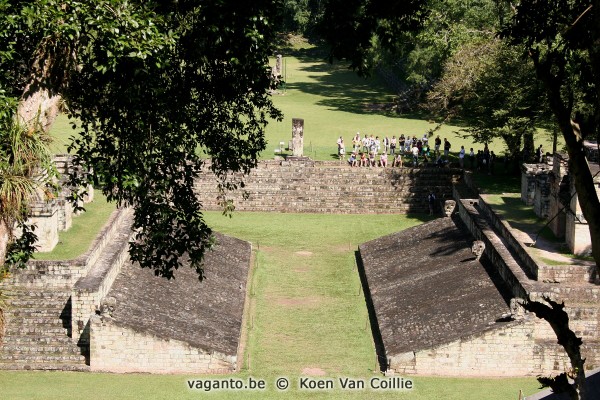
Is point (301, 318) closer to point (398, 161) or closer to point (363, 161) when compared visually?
point (363, 161)

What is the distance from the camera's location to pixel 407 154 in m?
46.8

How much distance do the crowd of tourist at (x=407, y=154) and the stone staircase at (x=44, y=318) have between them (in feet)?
Result: 60.9

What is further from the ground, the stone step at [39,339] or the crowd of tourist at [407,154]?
the crowd of tourist at [407,154]

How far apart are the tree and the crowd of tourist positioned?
93.0ft

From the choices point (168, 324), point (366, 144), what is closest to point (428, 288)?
point (168, 324)

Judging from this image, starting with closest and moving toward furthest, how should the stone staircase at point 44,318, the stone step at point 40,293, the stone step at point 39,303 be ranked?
→ the stone staircase at point 44,318
the stone step at point 39,303
the stone step at point 40,293

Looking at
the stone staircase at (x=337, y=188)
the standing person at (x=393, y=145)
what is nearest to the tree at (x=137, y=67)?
the stone staircase at (x=337, y=188)

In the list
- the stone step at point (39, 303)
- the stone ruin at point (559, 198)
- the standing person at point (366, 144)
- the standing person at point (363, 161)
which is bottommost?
the stone step at point (39, 303)

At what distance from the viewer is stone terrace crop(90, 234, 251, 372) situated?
2439 cm

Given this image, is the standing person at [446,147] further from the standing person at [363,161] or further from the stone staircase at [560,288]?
the stone staircase at [560,288]

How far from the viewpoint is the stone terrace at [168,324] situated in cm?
2439

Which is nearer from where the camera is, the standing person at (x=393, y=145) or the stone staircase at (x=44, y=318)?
the stone staircase at (x=44, y=318)

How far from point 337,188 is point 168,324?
17828 mm

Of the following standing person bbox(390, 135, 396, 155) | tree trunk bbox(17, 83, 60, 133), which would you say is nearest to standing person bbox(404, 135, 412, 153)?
standing person bbox(390, 135, 396, 155)
